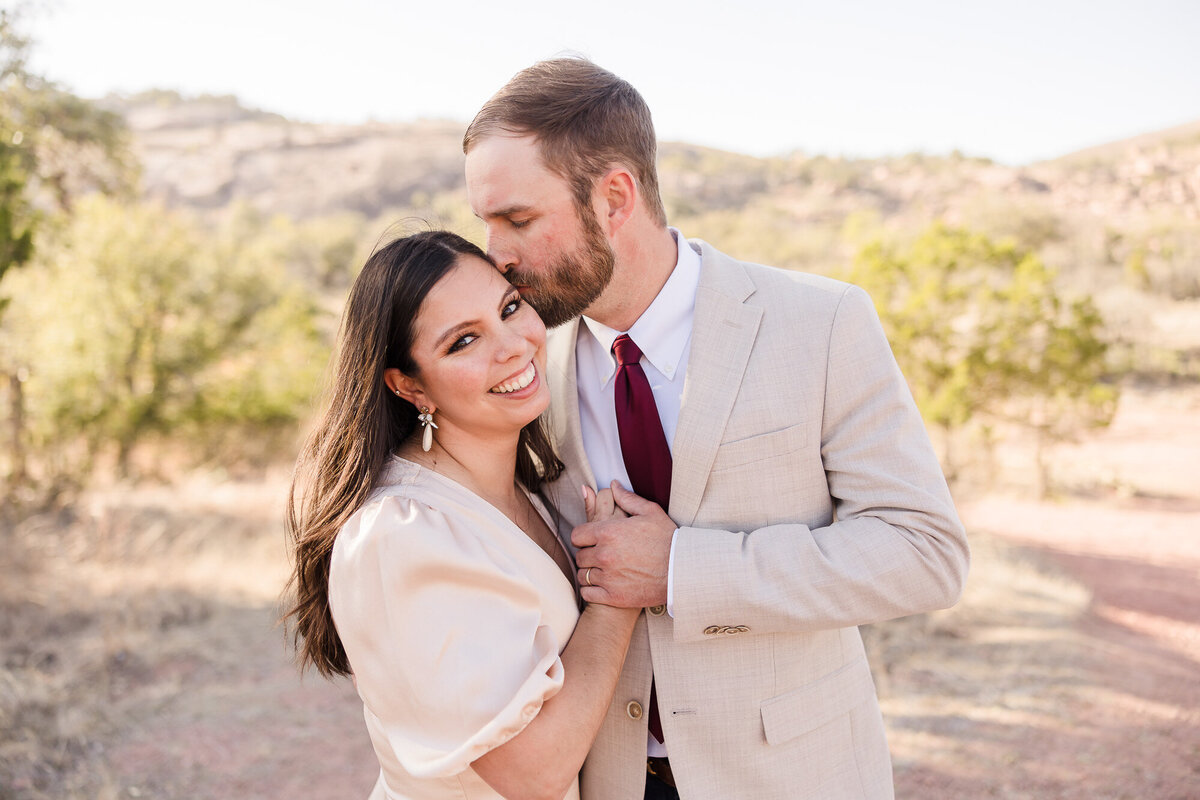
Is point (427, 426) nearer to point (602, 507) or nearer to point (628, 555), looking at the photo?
point (602, 507)

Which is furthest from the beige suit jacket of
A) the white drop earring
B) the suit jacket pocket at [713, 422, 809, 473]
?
the white drop earring

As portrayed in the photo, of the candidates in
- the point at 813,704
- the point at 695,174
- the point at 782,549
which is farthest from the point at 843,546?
the point at 695,174

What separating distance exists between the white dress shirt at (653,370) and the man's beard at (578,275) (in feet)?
0.48

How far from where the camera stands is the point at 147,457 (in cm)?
1373

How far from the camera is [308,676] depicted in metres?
6.06

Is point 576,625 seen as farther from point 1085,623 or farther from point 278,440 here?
point 278,440

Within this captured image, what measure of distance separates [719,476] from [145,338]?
12.9m

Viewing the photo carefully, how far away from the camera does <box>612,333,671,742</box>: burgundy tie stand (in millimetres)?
1976

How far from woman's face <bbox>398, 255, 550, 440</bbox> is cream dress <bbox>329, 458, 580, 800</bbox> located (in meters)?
0.30

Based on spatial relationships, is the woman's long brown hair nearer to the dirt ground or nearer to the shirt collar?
the shirt collar

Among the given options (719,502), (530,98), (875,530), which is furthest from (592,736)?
(530,98)

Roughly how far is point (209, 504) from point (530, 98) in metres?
9.38

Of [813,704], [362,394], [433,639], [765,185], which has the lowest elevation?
[813,704]

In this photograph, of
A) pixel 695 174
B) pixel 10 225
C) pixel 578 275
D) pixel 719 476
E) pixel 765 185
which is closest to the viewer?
pixel 719 476
